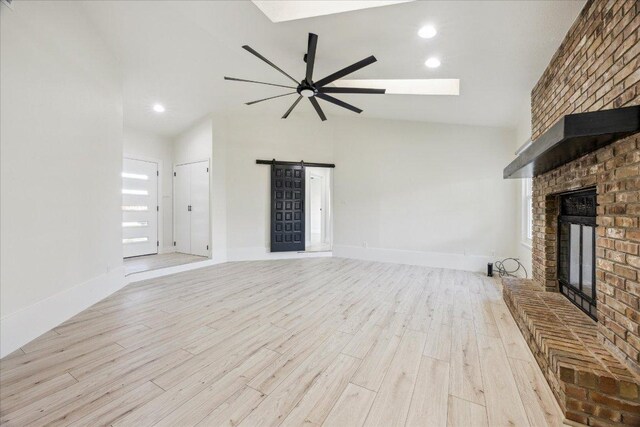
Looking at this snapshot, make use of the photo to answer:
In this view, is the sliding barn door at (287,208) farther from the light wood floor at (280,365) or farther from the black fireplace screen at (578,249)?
the black fireplace screen at (578,249)

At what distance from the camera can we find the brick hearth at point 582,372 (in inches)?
52.9

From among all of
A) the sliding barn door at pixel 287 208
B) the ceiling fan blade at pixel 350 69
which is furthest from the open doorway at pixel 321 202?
the ceiling fan blade at pixel 350 69

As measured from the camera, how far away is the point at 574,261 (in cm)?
250

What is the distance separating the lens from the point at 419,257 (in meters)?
5.32

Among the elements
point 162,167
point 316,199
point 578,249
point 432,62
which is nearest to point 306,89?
point 432,62

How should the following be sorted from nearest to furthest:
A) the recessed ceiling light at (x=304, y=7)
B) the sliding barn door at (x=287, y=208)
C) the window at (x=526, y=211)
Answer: the recessed ceiling light at (x=304, y=7)
the window at (x=526, y=211)
the sliding barn door at (x=287, y=208)

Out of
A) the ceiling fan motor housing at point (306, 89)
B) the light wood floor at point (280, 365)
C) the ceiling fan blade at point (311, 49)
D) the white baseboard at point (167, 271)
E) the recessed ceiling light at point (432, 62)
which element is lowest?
the light wood floor at point (280, 365)

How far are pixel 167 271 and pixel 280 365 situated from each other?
351 centimetres

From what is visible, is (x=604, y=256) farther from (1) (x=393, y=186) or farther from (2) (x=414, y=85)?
(1) (x=393, y=186)

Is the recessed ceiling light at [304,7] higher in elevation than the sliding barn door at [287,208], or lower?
higher

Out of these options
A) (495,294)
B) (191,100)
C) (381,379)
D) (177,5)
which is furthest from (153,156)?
(495,294)

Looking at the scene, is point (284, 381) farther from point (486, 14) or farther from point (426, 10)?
point (486, 14)

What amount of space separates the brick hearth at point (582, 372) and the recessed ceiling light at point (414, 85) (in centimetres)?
330

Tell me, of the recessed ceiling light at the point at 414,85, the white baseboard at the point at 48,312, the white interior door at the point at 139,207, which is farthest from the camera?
the white interior door at the point at 139,207
